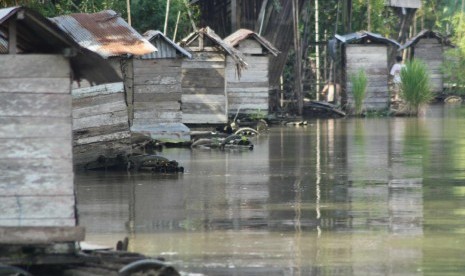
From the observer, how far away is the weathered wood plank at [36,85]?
430 inches

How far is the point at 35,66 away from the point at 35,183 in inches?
37.8

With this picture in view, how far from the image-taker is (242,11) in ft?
133

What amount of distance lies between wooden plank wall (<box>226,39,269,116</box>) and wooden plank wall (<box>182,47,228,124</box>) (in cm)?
322

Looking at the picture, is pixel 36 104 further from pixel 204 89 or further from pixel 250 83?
pixel 250 83

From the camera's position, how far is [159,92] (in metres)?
27.0

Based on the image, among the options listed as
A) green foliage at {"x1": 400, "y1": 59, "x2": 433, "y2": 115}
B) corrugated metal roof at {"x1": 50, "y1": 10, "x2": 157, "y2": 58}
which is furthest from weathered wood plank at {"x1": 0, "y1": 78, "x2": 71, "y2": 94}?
green foliage at {"x1": 400, "y1": 59, "x2": 433, "y2": 115}

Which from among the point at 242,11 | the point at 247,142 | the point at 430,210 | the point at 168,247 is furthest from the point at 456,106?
the point at 168,247

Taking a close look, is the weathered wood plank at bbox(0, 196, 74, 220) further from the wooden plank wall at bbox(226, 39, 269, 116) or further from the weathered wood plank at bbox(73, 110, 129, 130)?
the wooden plank wall at bbox(226, 39, 269, 116)

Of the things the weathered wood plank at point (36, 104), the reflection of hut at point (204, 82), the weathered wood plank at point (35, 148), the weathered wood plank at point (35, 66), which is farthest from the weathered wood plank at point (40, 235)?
the reflection of hut at point (204, 82)

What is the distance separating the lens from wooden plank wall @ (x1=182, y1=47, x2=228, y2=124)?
32281 mm

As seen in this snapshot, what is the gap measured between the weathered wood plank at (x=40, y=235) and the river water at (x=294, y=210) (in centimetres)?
116

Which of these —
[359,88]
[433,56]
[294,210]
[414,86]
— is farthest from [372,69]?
[294,210]

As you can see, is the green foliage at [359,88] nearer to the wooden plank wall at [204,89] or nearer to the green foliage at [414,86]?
the green foliage at [414,86]

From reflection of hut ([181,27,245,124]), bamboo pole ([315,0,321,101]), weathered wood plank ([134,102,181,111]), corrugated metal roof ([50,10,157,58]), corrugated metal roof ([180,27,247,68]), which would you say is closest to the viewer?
corrugated metal roof ([50,10,157,58])
